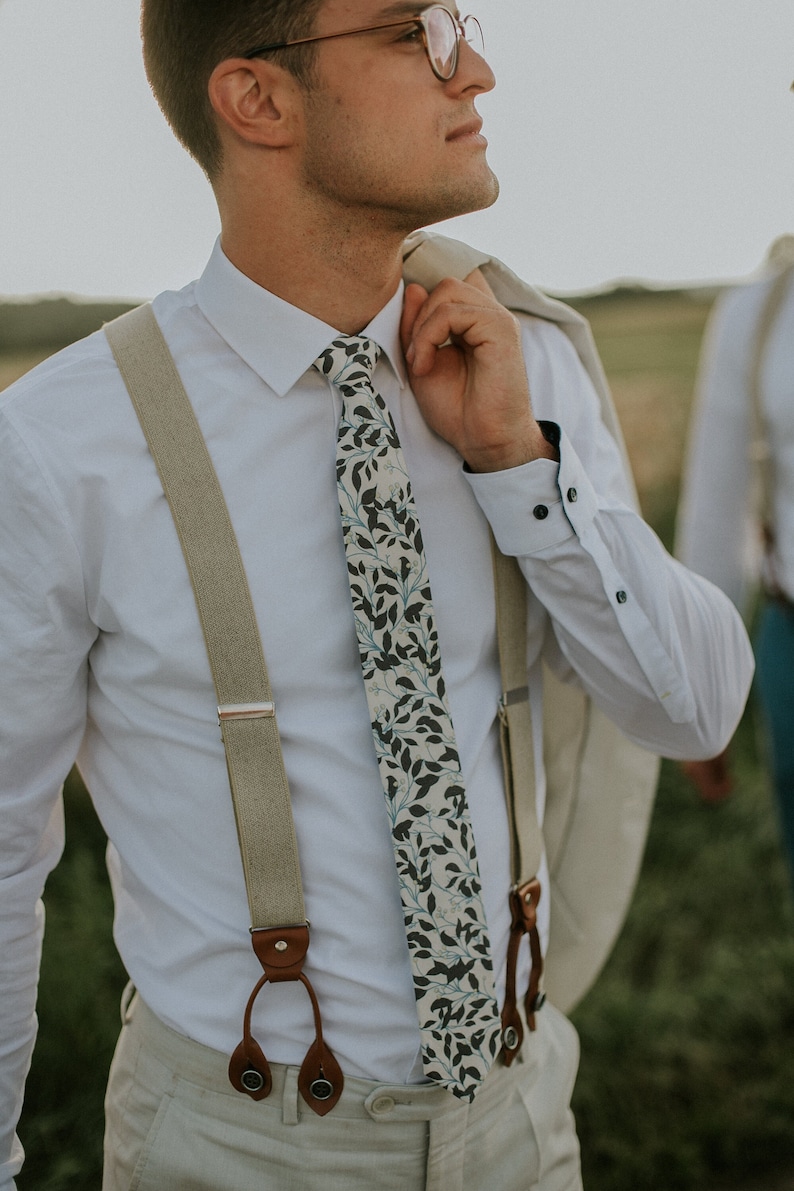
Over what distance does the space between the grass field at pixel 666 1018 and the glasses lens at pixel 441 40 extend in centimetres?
213

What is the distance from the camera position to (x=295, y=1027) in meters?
1.34

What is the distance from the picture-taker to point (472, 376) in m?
1.41

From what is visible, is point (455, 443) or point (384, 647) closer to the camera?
point (384, 647)

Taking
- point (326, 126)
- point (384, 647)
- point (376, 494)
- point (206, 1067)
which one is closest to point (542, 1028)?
point (206, 1067)

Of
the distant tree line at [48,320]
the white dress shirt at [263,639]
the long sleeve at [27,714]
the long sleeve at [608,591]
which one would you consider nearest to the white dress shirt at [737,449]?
the long sleeve at [608,591]

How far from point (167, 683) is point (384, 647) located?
271mm

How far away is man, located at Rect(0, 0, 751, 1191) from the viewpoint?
1.31 m

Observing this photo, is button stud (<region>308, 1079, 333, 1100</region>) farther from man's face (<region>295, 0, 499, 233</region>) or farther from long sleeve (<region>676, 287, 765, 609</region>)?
long sleeve (<region>676, 287, 765, 609</region>)

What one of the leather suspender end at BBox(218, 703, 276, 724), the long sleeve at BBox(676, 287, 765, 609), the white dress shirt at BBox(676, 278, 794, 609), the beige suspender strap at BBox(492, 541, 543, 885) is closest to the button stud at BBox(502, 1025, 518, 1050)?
the beige suspender strap at BBox(492, 541, 543, 885)

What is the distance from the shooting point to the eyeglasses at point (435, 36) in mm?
1315

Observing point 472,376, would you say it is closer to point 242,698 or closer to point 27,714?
point 242,698

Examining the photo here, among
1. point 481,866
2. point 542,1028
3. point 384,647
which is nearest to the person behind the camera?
point 384,647

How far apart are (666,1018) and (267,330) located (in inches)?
91.7

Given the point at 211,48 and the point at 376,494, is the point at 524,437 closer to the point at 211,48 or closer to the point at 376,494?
the point at 376,494
